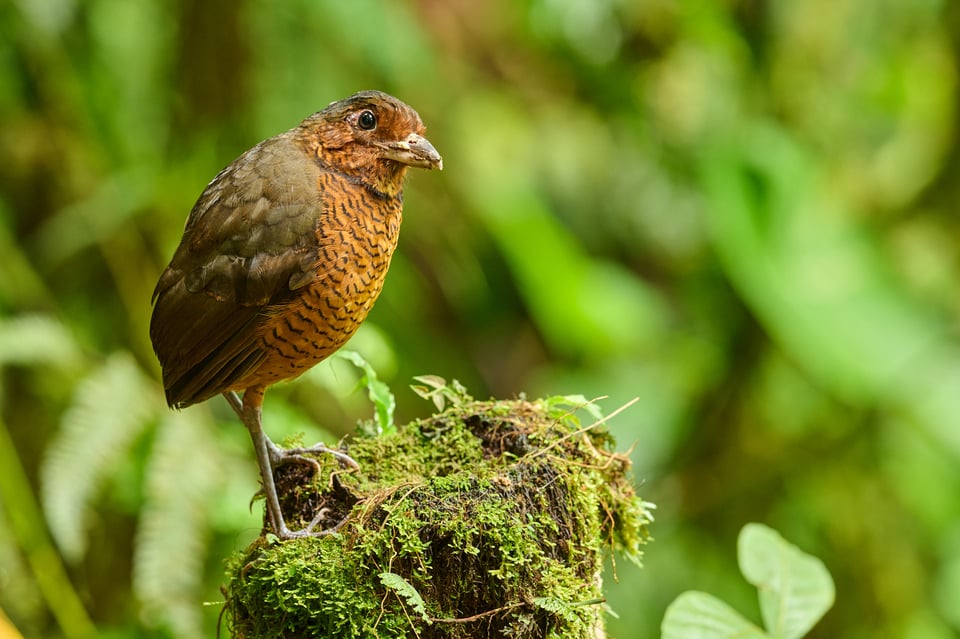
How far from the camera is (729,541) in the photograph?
5.12m

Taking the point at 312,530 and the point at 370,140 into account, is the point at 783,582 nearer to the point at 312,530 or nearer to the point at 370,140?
the point at 312,530

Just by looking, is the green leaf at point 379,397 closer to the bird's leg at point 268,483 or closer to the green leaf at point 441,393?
the green leaf at point 441,393

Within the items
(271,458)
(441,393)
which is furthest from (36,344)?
(441,393)

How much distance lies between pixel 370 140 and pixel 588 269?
10.1ft

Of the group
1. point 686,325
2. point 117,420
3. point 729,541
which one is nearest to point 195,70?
point 117,420

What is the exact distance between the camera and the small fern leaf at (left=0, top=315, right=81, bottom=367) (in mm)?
3428

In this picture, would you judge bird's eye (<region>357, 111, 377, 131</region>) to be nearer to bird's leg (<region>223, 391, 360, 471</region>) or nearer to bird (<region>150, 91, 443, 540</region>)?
bird (<region>150, 91, 443, 540</region>)

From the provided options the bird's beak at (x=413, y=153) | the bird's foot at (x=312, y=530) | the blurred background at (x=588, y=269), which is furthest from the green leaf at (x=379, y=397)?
the blurred background at (x=588, y=269)

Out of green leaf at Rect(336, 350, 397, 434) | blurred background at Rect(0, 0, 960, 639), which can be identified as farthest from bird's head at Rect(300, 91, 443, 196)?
blurred background at Rect(0, 0, 960, 639)

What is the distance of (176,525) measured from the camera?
325 centimetres

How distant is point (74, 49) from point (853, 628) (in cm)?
427

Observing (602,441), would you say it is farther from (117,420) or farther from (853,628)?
(853,628)

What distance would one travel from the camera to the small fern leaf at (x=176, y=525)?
320 cm

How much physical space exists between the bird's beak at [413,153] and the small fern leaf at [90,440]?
1469 millimetres
